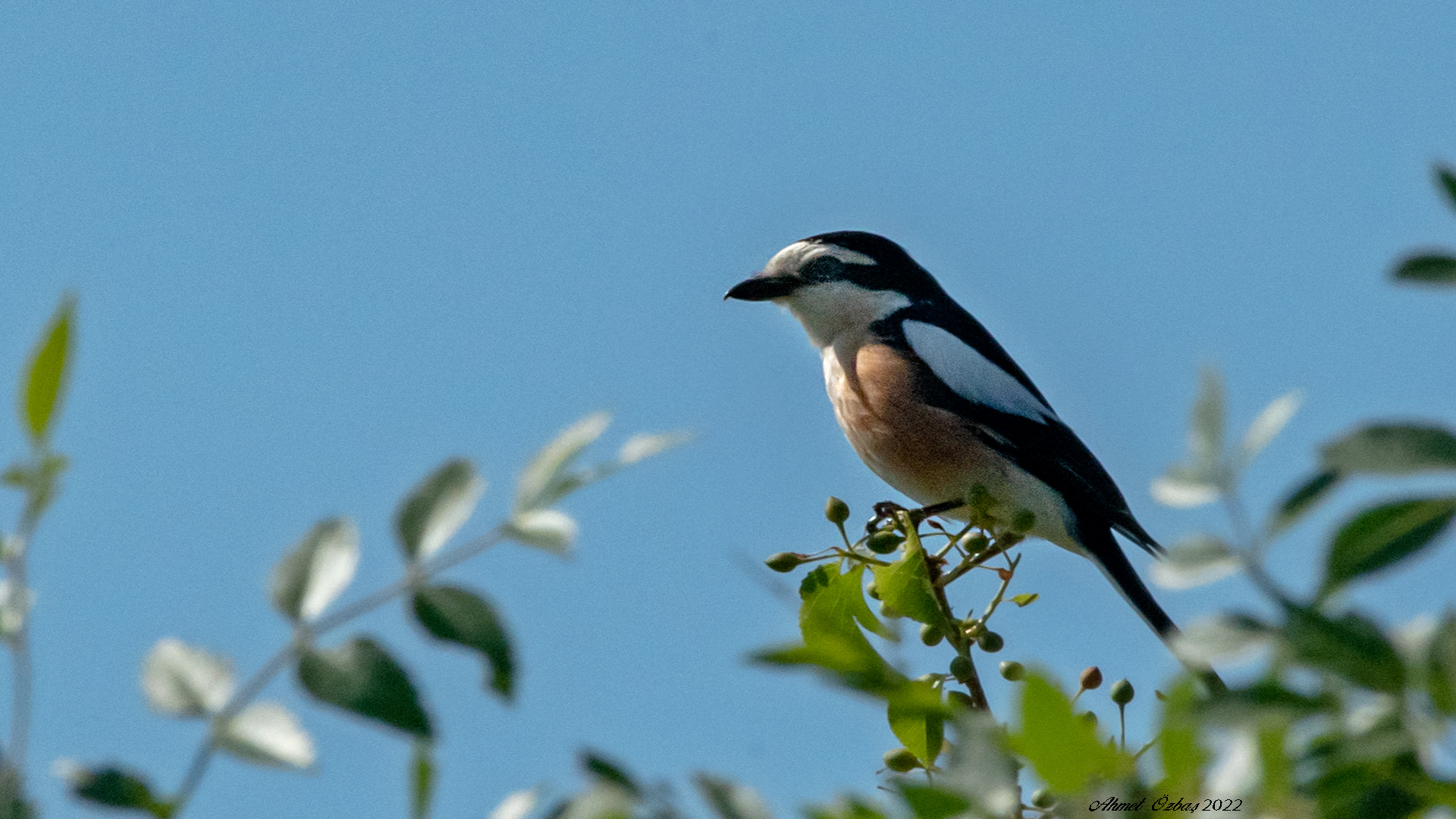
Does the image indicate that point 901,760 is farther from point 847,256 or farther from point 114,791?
point 847,256

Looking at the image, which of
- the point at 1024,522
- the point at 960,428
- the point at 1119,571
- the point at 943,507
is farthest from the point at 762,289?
the point at 1024,522

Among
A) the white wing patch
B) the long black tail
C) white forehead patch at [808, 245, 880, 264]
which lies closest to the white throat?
white forehead patch at [808, 245, 880, 264]

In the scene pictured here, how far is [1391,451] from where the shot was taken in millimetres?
1076

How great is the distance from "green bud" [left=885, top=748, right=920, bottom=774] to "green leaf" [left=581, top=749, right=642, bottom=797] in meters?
1.21

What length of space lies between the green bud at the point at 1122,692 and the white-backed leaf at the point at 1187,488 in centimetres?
146

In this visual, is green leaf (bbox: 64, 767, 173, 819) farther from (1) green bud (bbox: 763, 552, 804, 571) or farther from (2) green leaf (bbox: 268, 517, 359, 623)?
(1) green bud (bbox: 763, 552, 804, 571)

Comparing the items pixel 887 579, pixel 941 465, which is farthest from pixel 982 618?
pixel 941 465

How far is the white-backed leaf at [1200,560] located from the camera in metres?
1.11

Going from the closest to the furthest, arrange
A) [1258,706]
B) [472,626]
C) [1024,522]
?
[1258,706], [472,626], [1024,522]

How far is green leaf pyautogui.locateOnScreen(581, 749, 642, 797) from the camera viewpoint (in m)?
1.10

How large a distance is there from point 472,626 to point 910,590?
4.80ft

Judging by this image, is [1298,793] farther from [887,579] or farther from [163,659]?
[887,579]

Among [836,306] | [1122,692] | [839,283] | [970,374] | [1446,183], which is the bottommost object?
[1122,692]

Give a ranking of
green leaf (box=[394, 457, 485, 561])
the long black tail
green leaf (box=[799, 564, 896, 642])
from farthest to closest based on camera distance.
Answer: the long black tail < green leaf (box=[799, 564, 896, 642]) < green leaf (box=[394, 457, 485, 561])
